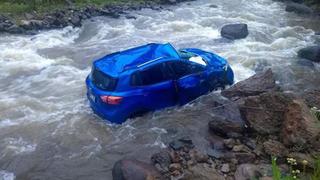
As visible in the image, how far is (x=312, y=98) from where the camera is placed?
11.2 metres

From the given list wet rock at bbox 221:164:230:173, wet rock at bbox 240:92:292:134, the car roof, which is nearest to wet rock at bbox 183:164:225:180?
wet rock at bbox 221:164:230:173

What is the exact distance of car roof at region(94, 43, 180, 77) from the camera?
409 inches

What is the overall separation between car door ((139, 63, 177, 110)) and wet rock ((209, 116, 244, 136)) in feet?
4.05

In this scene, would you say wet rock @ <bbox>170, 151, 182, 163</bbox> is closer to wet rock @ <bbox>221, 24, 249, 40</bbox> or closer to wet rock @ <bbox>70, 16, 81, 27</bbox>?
wet rock @ <bbox>221, 24, 249, 40</bbox>

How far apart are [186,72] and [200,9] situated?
11717mm

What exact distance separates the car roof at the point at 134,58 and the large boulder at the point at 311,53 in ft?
19.0

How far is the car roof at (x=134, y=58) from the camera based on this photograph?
10.4 meters

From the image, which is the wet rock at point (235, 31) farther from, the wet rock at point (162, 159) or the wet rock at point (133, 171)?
the wet rock at point (133, 171)

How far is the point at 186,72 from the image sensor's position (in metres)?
11.1

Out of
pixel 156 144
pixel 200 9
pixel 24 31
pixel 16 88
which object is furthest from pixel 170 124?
pixel 200 9

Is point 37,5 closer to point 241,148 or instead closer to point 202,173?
point 241,148

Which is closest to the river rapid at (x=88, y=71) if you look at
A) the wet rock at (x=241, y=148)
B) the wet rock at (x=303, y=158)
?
the wet rock at (x=241, y=148)

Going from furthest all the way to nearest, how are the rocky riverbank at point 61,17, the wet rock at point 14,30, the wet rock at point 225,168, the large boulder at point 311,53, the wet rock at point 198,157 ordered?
the rocky riverbank at point 61,17 → the wet rock at point 14,30 → the large boulder at point 311,53 → the wet rock at point 198,157 → the wet rock at point 225,168

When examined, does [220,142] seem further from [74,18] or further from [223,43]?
[74,18]
